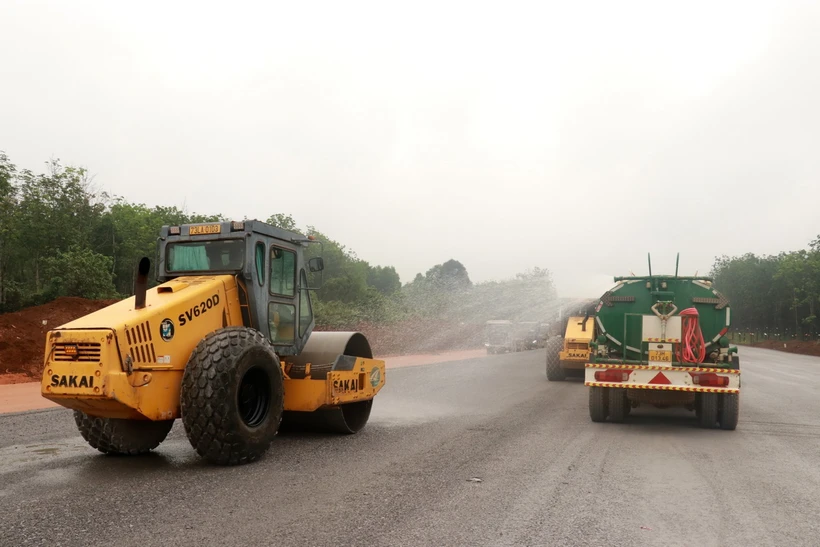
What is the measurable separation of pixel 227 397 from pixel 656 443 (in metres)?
5.72

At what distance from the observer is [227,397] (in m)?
6.62

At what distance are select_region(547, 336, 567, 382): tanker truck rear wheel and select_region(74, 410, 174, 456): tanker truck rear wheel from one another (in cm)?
1296

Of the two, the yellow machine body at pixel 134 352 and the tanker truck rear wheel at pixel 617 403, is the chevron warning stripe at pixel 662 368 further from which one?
the yellow machine body at pixel 134 352

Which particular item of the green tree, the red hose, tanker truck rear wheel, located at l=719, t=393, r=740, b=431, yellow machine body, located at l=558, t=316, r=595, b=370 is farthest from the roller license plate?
the green tree

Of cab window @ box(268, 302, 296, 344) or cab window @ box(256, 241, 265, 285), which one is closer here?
cab window @ box(256, 241, 265, 285)

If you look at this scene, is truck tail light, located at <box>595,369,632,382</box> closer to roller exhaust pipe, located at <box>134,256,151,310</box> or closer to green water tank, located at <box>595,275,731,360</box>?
green water tank, located at <box>595,275,731,360</box>

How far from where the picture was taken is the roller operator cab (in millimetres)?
6301

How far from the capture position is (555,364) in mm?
18453

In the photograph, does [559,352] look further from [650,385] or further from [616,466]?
[616,466]

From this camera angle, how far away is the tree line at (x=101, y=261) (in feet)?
89.6

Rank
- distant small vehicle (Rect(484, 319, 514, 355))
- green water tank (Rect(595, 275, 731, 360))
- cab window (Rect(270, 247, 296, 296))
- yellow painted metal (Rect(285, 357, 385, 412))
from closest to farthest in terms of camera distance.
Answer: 1. yellow painted metal (Rect(285, 357, 385, 412))
2. cab window (Rect(270, 247, 296, 296))
3. green water tank (Rect(595, 275, 731, 360))
4. distant small vehicle (Rect(484, 319, 514, 355))

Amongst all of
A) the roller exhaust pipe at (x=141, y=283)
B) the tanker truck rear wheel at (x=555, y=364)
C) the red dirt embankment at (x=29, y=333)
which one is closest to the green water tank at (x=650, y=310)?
the roller exhaust pipe at (x=141, y=283)

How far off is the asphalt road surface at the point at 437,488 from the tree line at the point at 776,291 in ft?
200

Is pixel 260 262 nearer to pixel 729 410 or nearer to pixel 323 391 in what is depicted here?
pixel 323 391
